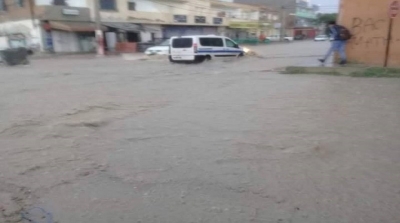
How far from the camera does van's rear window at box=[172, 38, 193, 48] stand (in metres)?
18.4

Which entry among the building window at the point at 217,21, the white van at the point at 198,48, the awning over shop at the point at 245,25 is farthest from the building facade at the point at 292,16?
the white van at the point at 198,48

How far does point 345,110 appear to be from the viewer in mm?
7223

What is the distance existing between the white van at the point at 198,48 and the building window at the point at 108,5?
16602mm

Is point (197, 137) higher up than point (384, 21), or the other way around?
point (384, 21)

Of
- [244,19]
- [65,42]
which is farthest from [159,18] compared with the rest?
[244,19]

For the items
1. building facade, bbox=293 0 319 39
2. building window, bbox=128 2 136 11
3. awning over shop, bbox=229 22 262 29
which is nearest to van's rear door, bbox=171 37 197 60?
building window, bbox=128 2 136 11

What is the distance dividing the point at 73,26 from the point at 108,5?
494 centimetres

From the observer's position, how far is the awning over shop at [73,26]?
2870cm

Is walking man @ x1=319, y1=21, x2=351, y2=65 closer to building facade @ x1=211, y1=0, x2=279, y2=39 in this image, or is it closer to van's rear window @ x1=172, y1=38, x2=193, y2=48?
van's rear window @ x1=172, y1=38, x2=193, y2=48

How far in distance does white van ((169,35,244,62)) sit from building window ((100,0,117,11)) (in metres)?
16.6

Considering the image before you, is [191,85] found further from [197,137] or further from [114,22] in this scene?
[114,22]

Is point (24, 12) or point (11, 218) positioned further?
point (24, 12)

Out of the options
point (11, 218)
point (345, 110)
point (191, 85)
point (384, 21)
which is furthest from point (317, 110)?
point (384, 21)

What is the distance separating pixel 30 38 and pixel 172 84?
872 inches
